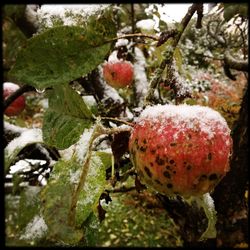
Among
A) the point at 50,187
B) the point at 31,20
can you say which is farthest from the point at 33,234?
the point at 31,20

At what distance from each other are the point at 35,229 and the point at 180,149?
0.39m

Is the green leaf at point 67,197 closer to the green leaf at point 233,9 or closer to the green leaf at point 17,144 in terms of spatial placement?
the green leaf at point 17,144

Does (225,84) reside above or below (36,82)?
below

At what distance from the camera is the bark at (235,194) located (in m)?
2.03

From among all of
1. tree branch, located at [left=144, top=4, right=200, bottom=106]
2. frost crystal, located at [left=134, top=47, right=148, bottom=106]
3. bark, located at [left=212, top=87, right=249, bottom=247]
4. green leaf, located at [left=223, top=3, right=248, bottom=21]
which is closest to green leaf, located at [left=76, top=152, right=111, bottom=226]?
tree branch, located at [left=144, top=4, right=200, bottom=106]

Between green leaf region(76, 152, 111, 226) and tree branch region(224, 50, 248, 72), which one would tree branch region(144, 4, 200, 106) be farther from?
tree branch region(224, 50, 248, 72)

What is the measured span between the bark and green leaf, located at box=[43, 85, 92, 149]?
160 cm

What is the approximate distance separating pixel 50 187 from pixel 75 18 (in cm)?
44

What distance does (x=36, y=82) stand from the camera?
45cm

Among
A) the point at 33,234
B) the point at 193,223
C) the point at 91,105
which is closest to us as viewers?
the point at 33,234

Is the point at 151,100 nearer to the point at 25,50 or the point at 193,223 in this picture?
the point at 25,50

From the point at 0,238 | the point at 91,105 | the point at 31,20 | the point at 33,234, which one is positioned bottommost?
the point at 0,238

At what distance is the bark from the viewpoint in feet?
6.65

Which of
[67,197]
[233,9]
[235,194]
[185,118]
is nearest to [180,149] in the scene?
[185,118]
